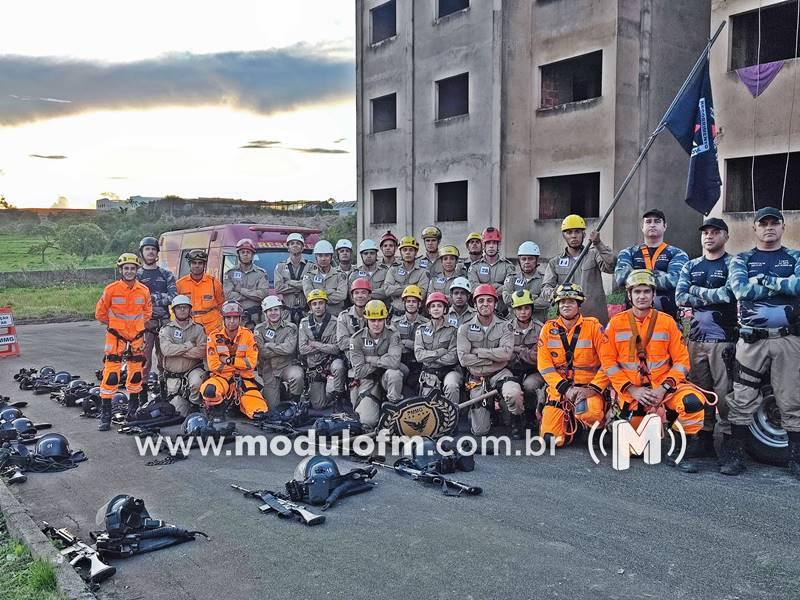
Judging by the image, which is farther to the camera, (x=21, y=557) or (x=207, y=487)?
(x=207, y=487)

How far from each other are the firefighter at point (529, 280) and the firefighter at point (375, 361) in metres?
1.64

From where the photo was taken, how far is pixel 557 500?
5980 millimetres

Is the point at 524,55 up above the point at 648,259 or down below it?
above

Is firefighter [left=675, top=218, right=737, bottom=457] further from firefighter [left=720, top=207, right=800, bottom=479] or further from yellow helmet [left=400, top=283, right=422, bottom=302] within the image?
yellow helmet [left=400, top=283, right=422, bottom=302]

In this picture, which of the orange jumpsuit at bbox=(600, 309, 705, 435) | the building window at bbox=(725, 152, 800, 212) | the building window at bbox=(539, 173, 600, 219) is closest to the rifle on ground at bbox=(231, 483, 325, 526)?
the orange jumpsuit at bbox=(600, 309, 705, 435)

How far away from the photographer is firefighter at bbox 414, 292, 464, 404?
8.68 metres

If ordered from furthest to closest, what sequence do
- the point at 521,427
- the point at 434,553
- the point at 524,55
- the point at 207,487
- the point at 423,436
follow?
1. the point at 524,55
2. the point at 521,427
3. the point at 423,436
4. the point at 207,487
5. the point at 434,553

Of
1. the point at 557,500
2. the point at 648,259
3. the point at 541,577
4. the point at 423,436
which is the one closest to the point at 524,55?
the point at 648,259

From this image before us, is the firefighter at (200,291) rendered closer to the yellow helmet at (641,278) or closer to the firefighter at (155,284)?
the firefighter at (155,284)

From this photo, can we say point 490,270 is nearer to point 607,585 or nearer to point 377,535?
point 377,535

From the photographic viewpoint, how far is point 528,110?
69.3 ft

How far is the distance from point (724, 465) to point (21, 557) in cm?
581

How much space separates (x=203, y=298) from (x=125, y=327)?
4.54ft

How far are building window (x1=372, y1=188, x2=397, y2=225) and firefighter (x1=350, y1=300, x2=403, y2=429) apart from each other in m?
17.2
